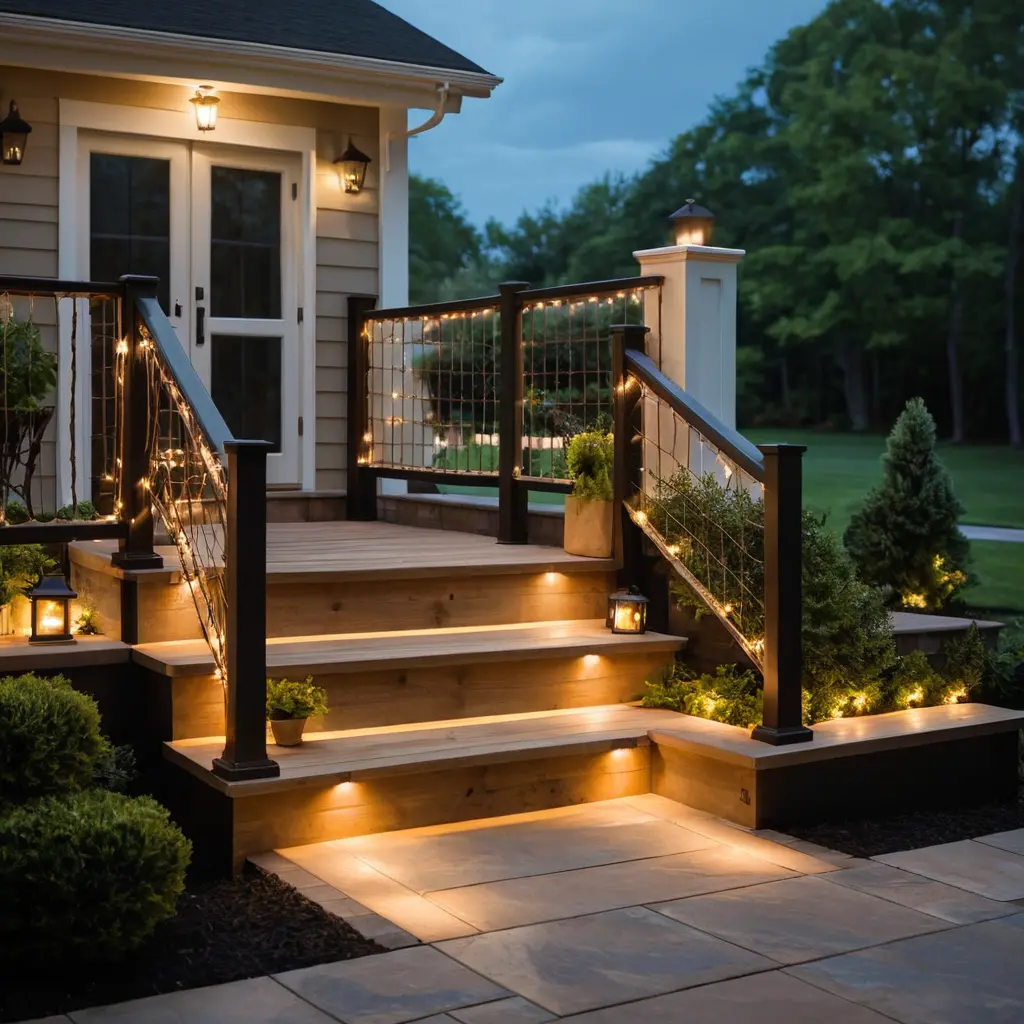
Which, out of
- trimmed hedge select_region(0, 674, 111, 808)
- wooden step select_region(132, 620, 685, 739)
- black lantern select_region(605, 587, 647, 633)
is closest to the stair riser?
wooden step select_region(132, 620, 685, 739)

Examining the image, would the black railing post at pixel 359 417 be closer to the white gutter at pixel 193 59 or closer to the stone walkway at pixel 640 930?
the white gutter at pixel 193 59

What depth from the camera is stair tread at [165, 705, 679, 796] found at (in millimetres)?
4367

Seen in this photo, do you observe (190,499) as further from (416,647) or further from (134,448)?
(416,647)

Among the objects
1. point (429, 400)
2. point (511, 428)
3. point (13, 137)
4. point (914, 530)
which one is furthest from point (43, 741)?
point (914, 530)

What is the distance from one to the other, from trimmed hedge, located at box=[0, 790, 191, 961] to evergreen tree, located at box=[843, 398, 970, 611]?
6.08 meters

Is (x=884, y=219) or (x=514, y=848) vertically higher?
(x=884, y=219)

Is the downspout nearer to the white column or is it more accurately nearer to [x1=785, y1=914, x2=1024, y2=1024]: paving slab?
the white column

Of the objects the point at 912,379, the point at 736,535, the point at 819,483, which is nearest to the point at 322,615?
the point at 736,535

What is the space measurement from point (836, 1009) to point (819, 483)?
20013 millimetres

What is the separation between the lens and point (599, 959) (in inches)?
138

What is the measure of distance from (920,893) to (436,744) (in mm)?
1623

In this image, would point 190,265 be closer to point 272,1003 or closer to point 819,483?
point 272,1003

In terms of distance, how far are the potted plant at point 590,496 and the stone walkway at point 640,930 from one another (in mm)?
1539

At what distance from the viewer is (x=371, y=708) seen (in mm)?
5012
